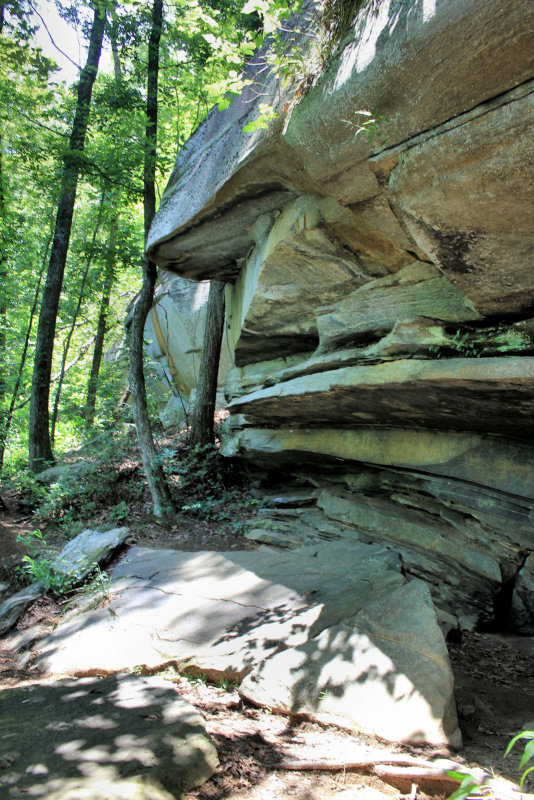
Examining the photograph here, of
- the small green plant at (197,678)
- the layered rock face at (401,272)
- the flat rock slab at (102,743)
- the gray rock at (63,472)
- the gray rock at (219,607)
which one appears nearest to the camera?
the flat rock slab at (102,743)

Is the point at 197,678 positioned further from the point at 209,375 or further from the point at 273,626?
the point at 209,375

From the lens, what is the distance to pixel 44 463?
1196 centimetres

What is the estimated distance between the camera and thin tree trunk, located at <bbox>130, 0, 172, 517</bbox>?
9.56 metres

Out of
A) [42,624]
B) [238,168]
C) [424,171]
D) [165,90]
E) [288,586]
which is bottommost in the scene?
[42,624]

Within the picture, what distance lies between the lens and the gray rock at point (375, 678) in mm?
3365

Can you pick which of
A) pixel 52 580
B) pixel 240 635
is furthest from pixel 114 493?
pixel 240 635

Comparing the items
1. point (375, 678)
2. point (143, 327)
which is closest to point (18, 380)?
point (143, 327)

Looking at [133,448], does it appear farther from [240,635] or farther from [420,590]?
[420,590]

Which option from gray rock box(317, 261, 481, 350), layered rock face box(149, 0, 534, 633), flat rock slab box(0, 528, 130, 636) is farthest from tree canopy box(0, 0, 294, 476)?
flat rock slab box(0, 528, 130, 636)

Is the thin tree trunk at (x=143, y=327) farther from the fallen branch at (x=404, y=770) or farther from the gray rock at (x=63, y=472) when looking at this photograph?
the fallen branch at (x=404, y=770)

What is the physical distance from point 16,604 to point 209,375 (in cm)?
673

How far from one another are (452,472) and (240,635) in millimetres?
3565

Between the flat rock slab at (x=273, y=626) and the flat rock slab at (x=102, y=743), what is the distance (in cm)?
68

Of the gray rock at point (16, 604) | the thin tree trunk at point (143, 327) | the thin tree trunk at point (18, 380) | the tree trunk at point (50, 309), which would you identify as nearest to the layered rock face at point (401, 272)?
the thin tree trunk at point (143, 327)
